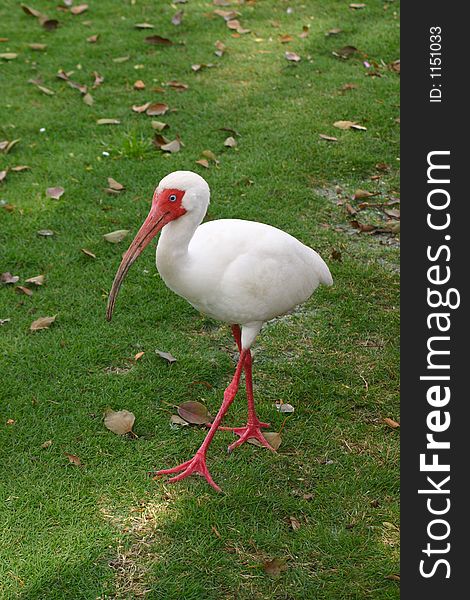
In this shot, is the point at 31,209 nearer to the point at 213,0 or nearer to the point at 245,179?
the point at 245,179

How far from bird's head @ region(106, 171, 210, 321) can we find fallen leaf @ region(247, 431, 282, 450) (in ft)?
3.15

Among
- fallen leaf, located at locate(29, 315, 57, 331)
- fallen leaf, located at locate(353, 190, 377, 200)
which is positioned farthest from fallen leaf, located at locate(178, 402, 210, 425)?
fallen leaf, located at locate(353, 190, 377, 200)

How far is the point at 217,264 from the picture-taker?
3287mm

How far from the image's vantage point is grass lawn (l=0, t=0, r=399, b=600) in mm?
3102

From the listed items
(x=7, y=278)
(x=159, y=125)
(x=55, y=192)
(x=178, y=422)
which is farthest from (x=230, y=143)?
(x=178, y=422)

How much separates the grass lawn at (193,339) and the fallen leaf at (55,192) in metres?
0.05

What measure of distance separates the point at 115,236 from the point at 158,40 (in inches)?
119

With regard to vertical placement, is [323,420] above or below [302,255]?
below

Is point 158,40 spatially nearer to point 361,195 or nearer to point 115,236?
point 361,195

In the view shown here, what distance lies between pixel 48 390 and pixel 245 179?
222 centimetres

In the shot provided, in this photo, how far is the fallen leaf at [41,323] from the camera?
4.21 m

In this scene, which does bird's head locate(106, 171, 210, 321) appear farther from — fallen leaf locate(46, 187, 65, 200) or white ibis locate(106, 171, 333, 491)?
fallen leaf locate(46, 187, 65, 200)

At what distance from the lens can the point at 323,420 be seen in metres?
3.75

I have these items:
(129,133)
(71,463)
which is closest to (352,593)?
(71,463)
